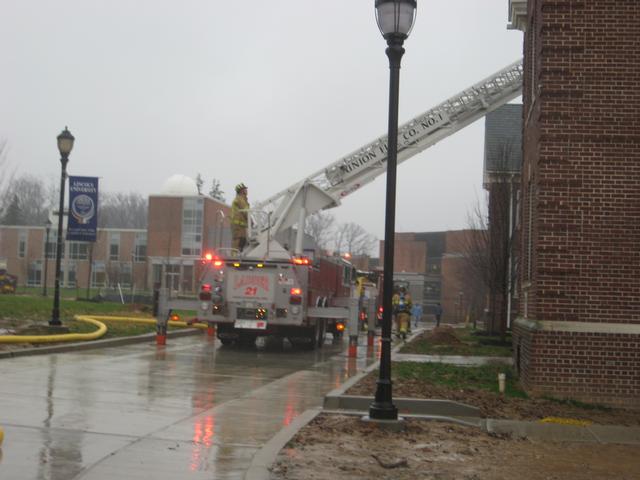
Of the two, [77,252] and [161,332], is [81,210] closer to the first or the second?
[161,332]

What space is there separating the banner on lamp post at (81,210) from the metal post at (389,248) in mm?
13279

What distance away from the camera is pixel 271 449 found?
25.3ft

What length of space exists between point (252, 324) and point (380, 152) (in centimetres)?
574

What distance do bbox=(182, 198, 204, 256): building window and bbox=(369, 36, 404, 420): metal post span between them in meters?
71.4

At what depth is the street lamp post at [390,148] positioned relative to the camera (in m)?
9.44

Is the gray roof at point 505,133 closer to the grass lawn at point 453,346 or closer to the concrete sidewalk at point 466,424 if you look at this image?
the grass lawn at point 453,346

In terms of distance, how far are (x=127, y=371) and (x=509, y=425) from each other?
23.4 feet

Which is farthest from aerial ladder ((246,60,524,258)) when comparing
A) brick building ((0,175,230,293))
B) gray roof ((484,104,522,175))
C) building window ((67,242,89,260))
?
building window ((67,242,89,260))

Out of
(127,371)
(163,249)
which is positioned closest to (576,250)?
(127,371)

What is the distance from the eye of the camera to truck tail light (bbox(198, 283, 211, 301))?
1966 cm

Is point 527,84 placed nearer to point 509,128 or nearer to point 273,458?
point 273,458

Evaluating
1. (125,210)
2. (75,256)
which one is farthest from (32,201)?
(75,256)

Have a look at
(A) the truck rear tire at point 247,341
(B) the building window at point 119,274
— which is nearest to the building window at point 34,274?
(B) the building window at point 119,274

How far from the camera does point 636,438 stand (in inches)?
373
